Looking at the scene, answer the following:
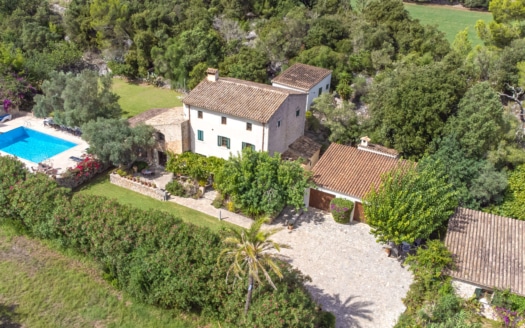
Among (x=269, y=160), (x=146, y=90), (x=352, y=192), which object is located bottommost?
(x=146, y=90)

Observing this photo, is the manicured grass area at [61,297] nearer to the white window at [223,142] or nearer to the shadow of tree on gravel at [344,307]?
the shadow of tree on gravel at [344,307]

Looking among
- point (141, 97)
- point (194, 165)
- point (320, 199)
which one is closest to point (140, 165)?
point (194, 165)

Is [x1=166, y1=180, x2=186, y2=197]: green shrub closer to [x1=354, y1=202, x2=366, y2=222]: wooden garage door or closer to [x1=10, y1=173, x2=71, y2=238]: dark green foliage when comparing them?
[x1=10, y1=173, x2=71, y2=238]: dark green foliage

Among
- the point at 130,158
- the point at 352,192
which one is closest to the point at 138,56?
the point at 130,158

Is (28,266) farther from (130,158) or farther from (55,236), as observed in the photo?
(130,158)

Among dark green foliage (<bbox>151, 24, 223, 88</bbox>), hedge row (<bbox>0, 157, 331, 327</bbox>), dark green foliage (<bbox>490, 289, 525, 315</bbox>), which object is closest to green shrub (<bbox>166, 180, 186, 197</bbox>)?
hedge row (<bbox>0, 157, 331, 327</bbox>)
